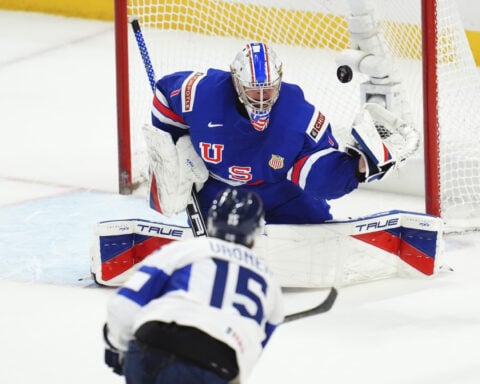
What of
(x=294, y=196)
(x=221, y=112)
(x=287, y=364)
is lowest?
(x=287, y=364)

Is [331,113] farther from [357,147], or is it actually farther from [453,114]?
[357,147]

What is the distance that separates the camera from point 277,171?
4.05 meters

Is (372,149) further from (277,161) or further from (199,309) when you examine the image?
(199,309)

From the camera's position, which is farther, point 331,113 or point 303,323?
point 331,113

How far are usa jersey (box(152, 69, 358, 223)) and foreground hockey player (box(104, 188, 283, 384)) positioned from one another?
1.38 metres

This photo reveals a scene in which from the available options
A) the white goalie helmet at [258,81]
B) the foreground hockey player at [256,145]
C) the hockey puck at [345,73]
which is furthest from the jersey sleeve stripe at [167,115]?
the hockey puck at [345,73]

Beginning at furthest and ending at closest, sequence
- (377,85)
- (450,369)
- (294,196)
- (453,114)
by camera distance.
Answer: (453,114) < (377,85) < (294,196) < (450,369)

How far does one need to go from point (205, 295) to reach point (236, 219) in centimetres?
17

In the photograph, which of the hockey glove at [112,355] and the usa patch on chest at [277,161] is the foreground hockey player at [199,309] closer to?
the hockey glove at [112,355]

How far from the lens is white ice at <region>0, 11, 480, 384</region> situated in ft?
11.8

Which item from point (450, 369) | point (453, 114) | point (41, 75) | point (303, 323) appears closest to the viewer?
point (450, 369)

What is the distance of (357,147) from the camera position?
13.0 ft

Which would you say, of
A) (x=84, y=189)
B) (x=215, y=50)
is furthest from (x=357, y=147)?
(x=215, y=50)

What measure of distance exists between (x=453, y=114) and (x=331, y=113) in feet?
2.82
